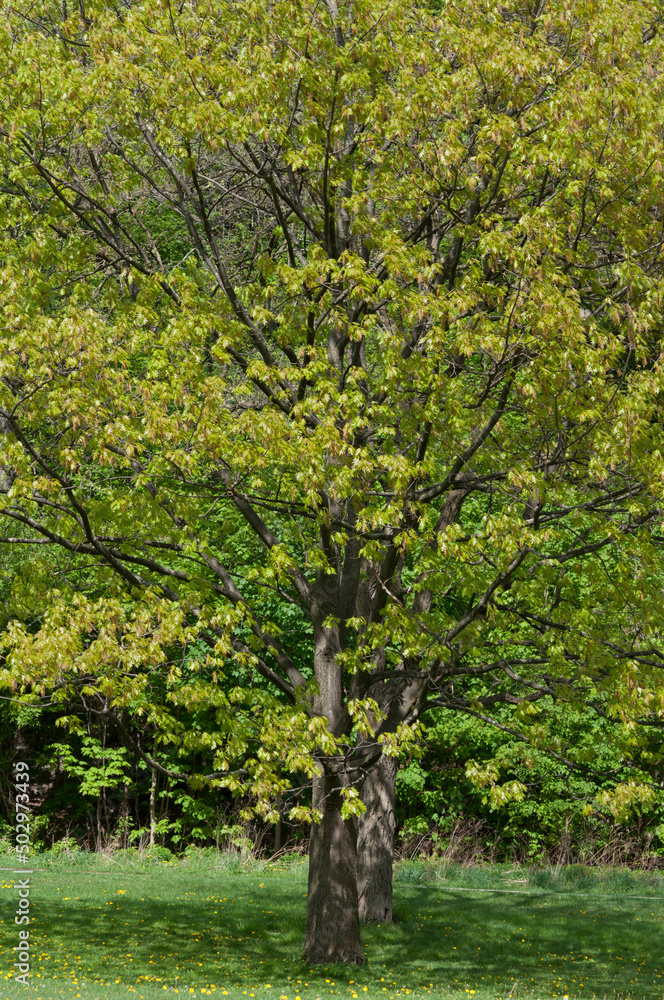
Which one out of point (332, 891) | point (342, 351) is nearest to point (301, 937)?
point (332, 891)

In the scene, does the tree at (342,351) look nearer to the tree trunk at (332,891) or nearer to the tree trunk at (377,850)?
the tree trunk at (332,891)

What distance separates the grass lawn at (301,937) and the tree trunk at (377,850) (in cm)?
45

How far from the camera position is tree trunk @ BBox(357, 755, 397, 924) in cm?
1298

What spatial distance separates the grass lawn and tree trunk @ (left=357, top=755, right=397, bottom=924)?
1.48 feet

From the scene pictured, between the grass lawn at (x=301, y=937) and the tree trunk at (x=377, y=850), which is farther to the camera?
the tree trunk at (x=377, y=850)

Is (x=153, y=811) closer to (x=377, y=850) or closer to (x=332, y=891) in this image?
(x=377, y=850)

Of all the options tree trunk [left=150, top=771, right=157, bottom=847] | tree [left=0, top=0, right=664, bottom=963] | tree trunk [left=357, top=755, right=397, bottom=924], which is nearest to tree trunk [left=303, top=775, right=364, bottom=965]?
tree [left=0, top=0, right=664, bottom=963]

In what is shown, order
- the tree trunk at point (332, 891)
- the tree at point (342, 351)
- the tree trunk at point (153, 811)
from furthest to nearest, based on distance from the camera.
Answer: the tree trunk at point (153, 811)
the tree trunk at point (332, 891)
the tree at point (342, 351)

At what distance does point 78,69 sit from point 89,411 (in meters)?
3.14

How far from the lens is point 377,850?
13.0 m

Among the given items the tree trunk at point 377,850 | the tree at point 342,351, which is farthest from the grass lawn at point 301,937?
the tree at point 342,351

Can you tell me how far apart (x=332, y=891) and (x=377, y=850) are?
312cm

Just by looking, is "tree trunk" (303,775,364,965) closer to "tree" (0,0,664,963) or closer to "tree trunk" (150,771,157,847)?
"tree" (0,0,664,963)

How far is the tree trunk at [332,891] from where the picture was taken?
10.0 meters
